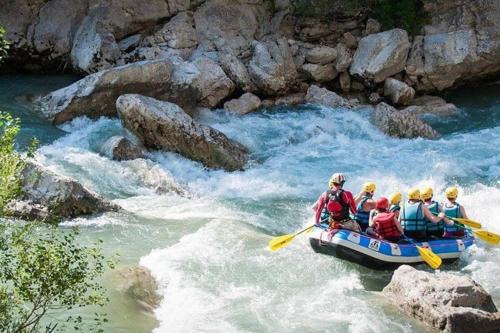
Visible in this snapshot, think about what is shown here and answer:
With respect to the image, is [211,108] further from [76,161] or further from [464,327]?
[464,327]

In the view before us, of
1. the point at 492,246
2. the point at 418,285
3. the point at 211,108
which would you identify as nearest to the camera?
the point at 418,285

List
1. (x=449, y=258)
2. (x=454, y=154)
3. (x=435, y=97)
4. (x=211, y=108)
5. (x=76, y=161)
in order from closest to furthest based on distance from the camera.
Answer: (x=449, y=258) < (x=76, y=161) < (x=454, y=154) < (x=211, y=108) < (x=435, y=97)

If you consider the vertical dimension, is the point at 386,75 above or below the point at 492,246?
above

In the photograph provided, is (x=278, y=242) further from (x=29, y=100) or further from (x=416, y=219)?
(x=29, y=100)

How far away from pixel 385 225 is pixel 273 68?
775 centimetres

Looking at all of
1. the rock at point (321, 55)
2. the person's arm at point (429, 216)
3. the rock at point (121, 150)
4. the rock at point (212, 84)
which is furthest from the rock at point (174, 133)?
the rock at point (321, 55)

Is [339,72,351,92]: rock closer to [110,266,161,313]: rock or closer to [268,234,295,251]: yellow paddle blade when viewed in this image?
[268,234,295,251]: yellow paddle blade

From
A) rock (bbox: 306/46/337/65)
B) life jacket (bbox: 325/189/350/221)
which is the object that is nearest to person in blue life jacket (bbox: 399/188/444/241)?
life jacket (bbox: 325/189/350/221)

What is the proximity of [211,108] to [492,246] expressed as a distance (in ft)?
25.0

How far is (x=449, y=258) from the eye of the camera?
8.46 m

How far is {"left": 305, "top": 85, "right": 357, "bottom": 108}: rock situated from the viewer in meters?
15.4

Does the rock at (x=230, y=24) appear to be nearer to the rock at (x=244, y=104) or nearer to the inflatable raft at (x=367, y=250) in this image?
the rock at (x=244, y=104)

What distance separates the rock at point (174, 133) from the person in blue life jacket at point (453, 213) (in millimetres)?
4130

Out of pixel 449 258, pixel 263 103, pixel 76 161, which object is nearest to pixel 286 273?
pixel 449 258
